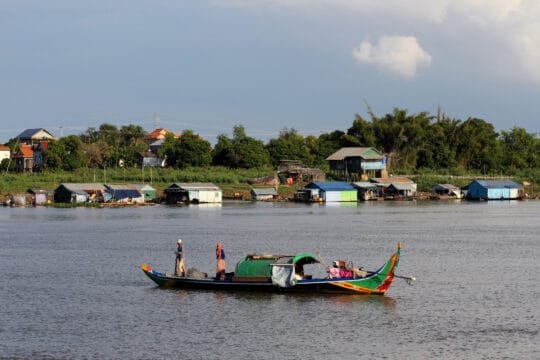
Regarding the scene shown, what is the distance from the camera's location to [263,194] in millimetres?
78625

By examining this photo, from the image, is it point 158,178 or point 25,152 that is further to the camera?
point 25,152

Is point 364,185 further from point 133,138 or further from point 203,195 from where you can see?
point 133,138

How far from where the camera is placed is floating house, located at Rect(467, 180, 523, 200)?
8394cm

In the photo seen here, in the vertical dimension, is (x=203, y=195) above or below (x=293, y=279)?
above

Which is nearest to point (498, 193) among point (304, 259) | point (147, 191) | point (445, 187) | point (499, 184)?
point (499, 184)

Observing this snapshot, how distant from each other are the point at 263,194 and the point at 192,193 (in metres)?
7.24

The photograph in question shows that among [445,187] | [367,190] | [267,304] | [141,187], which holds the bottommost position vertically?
[267,304]

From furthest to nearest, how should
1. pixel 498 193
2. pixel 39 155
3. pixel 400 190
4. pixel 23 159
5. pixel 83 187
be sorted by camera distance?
pixel 23 159 < pixel 39 155 < pixel 498 193 < pixel 400 190 < pixel 83 187

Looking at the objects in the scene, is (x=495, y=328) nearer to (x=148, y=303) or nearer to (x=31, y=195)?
(x=148, y=303)

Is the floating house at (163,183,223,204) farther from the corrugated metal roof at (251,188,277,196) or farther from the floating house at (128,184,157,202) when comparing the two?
the corrugated metal roof at (251,188,277,196)

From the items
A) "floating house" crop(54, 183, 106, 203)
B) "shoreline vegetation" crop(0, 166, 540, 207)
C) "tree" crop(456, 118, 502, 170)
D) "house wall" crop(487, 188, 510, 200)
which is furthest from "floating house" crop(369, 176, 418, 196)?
"floating house" crop(54, 183, 106, 203)

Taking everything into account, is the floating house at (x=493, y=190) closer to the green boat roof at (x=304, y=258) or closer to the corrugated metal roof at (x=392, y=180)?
the corrugated metal roof at (x=392, y=180)

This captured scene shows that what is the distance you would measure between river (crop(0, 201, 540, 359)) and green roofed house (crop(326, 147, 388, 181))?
41.4 metres

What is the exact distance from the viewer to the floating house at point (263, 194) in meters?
78.5
